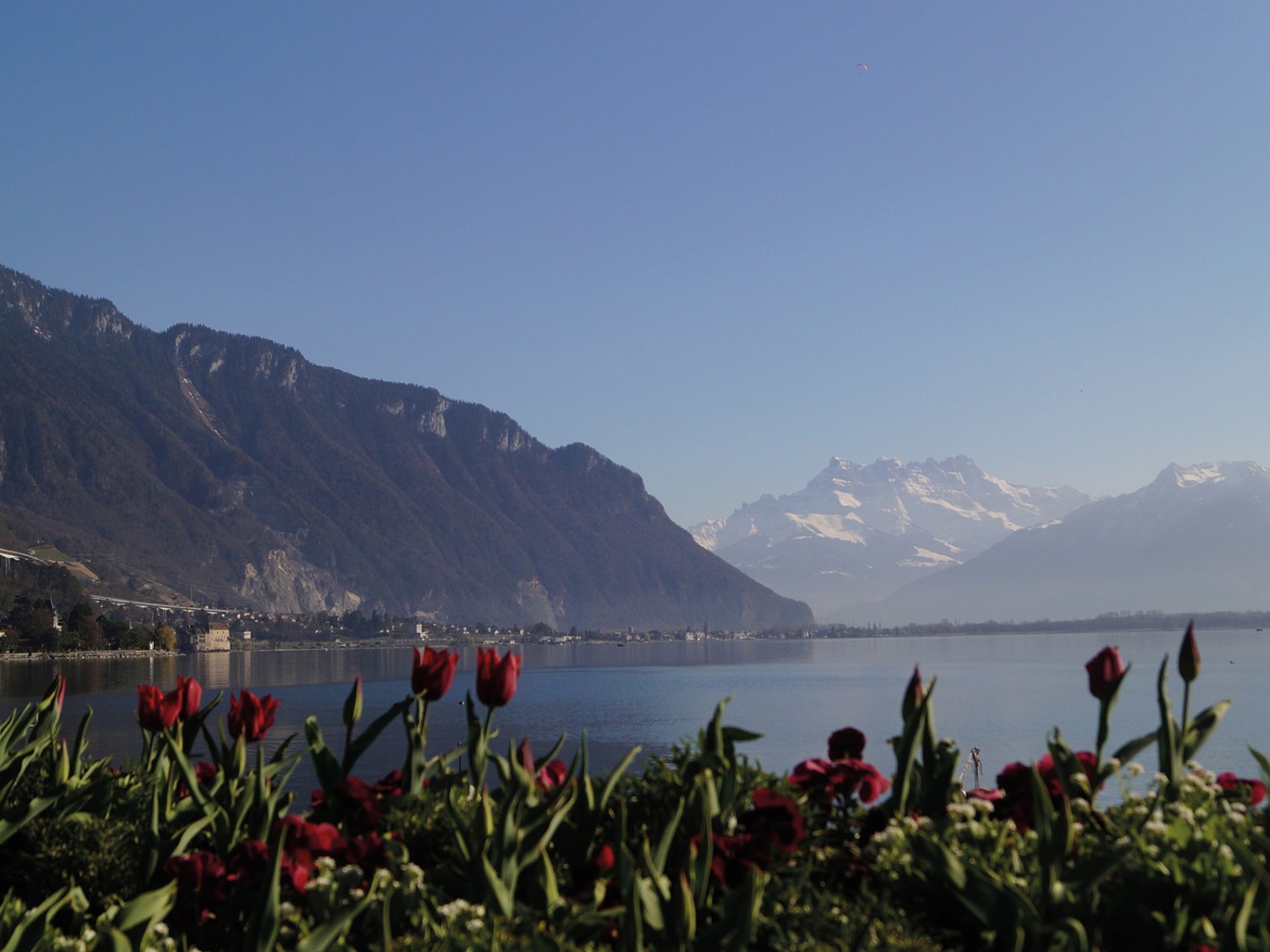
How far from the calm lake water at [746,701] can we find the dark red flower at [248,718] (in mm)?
8282

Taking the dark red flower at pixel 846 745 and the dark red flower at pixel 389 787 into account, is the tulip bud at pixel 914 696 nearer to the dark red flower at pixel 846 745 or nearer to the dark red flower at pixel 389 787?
the dark red flower at pixel 846 745

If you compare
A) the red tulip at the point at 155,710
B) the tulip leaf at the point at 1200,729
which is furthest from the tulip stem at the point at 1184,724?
the red tulip at the point at 155,710

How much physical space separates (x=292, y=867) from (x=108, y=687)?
94.2 meters

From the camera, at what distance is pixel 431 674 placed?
462 centimetres

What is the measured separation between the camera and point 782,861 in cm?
373

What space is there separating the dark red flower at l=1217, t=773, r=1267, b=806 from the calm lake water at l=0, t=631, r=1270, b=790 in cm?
870

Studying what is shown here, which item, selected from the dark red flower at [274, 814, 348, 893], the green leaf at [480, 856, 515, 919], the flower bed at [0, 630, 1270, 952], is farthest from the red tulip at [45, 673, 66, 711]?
the green leaf at [480, 856, 515, 919]

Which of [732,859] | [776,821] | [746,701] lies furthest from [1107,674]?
[746,701]

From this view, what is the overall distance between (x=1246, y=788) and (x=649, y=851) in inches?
91.4

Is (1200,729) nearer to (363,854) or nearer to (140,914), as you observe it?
(363,854)

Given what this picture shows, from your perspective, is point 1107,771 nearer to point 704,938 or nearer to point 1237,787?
point 1237,787

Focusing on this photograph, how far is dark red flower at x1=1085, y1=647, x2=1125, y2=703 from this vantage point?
4164 mm

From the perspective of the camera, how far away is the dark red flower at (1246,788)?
4.21 meters

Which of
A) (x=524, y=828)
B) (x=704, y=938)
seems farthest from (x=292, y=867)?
(x=704, y=938)
